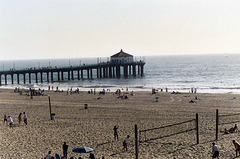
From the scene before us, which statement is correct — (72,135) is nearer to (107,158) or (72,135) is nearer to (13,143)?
(13,143)

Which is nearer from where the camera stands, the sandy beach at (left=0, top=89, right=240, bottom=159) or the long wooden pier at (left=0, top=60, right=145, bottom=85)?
the sandy beach at (left=0, top=89, right=240, bottom=159)

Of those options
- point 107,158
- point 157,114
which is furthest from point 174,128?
point 107,158

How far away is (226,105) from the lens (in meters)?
26.9

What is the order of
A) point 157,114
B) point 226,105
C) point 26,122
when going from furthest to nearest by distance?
point 226,105 < point 157,114 < point 26,122

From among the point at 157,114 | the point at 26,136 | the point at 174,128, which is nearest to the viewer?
the point at 26,136

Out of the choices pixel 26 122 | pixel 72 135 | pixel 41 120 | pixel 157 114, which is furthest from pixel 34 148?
pixel 157 114

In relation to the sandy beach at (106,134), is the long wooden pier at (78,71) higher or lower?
higher

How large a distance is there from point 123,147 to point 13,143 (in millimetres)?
5372

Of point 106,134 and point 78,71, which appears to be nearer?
point 106,134

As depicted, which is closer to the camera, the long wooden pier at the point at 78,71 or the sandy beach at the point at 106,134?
the sandy beach at the point at 106,134

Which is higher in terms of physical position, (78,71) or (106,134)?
(78,71)

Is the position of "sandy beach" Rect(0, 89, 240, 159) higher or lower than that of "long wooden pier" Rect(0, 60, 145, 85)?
lower

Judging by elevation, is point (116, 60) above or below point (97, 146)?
above

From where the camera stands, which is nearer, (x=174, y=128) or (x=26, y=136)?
(x=26, y=136)
